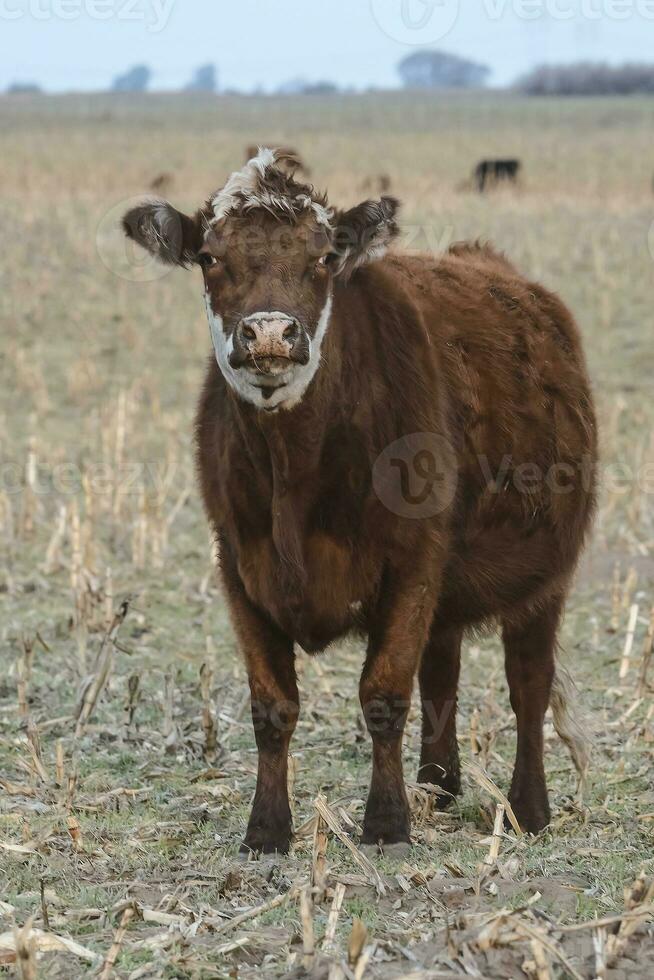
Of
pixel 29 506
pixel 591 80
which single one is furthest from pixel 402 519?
pixel 591 80

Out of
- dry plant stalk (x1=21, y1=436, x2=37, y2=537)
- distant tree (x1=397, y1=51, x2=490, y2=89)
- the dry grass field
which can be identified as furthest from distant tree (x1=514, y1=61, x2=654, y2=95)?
dry plant stalk (x1=21, y1=436, x2=37, y2=537)

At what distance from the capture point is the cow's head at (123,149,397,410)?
4.75 meters

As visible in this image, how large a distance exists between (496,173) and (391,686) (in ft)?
102

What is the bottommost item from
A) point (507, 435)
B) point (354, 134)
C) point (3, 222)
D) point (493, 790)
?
point (493, 790)

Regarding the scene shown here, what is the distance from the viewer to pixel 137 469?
12594 millimetres

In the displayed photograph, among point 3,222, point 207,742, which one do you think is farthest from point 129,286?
point 207,742

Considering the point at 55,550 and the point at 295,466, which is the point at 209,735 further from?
the point at 55,550

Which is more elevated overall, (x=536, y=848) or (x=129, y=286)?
(x=129, y=286)

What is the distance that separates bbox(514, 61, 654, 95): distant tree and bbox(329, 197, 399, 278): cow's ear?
104336 mm

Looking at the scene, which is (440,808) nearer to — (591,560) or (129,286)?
(591,560)

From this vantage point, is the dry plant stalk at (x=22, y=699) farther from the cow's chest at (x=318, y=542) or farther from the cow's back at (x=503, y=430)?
the cow's back at (x=503, y=430)

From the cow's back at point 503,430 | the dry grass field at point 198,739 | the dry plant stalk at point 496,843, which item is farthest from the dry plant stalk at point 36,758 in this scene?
the dry plant stalk at point 496,843

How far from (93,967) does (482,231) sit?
20.0 meters

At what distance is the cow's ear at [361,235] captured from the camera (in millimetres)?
5254
